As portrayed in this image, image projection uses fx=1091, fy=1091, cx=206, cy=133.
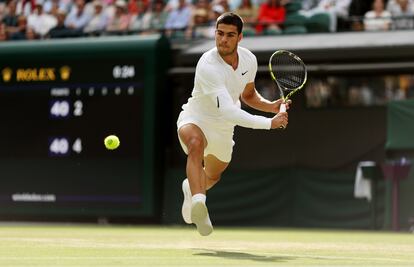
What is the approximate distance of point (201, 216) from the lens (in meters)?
9.45

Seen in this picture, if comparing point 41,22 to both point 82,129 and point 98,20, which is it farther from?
point 82,129

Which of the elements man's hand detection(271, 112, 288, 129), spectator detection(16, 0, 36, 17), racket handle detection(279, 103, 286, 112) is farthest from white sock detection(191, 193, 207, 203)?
spectator detection(16, 0, 36, 17)

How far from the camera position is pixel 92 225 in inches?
738

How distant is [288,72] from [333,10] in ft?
27.7

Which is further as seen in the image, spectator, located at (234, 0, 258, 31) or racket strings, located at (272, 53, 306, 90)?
spectator, located at (234, 0, 258, 31)

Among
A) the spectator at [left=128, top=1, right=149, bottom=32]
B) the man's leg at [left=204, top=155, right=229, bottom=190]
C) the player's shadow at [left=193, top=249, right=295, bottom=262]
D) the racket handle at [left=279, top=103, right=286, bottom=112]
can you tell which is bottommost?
the player's shadow at [left=193, top=249, right=295, bottom=262]

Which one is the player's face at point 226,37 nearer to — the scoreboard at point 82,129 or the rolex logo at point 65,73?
the scoreboard at point 82,129

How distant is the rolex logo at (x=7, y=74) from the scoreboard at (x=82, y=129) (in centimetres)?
7

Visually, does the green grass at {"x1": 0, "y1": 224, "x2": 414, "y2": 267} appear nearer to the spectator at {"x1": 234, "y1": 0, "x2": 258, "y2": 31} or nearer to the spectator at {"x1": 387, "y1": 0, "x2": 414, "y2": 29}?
the spectator at {"x1": 387, "y1": 0, "x2": 414, "y2": 29}

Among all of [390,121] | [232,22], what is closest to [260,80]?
[390,121]

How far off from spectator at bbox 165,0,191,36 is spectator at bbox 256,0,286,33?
152cm

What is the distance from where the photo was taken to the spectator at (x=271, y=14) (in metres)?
18.9

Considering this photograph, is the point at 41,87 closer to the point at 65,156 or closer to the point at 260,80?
the point at 65,156

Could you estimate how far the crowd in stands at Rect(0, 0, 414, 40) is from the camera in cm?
1855
